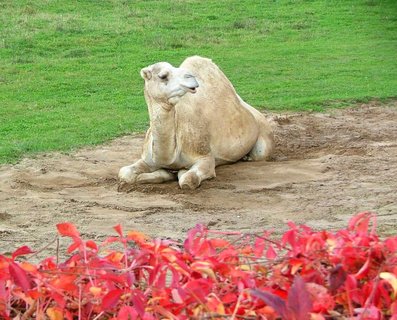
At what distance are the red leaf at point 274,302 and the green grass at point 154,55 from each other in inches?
312

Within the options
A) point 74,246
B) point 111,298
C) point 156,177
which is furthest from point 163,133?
point 111,298

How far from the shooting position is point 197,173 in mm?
8906

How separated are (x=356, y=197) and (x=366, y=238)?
5.36 metres

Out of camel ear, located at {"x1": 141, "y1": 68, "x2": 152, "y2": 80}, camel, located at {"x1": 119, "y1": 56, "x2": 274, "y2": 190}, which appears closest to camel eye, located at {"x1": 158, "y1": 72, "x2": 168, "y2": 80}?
camel, located at {"x1": 119, "y1": 56, "x2": 274, "y2": 190}

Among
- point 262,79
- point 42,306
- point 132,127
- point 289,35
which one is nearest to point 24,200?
point 132,127

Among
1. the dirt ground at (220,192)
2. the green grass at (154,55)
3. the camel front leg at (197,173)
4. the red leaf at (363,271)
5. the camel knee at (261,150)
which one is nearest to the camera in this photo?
the red leaf at (363,271)

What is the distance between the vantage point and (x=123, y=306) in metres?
2.49

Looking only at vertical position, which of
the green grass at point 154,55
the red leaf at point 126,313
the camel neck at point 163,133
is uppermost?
the red leaf at point 126,313

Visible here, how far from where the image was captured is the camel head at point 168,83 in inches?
333

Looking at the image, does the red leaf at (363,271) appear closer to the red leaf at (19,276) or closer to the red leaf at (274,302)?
the red leaf at (274,302)

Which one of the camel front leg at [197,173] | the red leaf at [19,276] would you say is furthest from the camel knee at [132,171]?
the red leaf at [19,276]

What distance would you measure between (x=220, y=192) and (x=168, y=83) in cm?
99

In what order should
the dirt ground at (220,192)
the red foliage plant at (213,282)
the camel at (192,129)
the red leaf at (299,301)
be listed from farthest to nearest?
1. the camel at (192,129)
2. the dirt ground at (220,192)
3. the red foliage plant at (213,282)
4. the red leaf at (299,301)

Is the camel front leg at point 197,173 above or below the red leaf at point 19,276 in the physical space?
below
